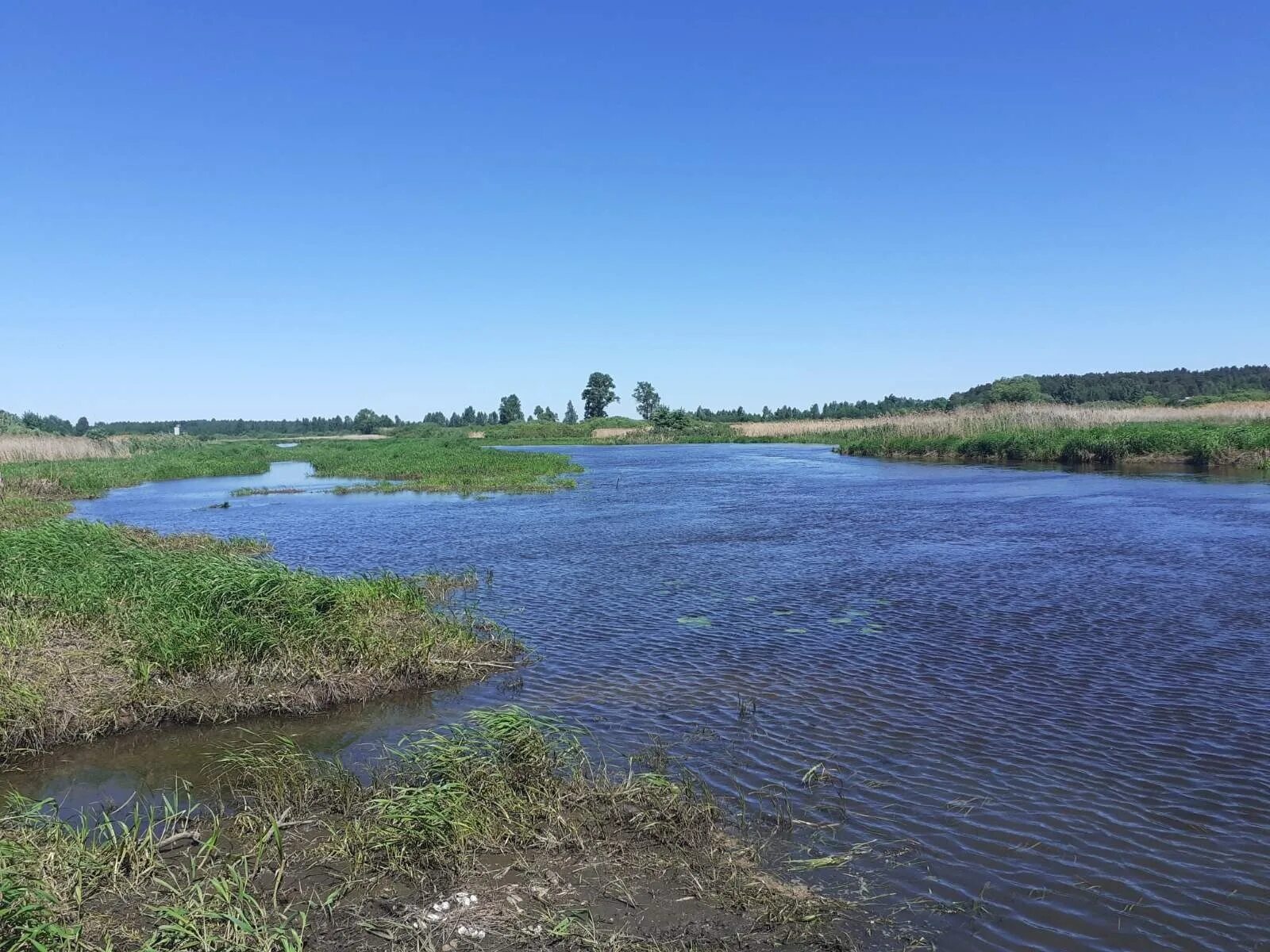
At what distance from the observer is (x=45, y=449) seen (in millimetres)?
59188

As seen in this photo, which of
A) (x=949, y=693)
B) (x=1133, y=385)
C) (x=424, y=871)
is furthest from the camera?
(x=1133, y=385)

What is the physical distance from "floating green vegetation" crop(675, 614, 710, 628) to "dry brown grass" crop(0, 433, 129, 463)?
2303 inches

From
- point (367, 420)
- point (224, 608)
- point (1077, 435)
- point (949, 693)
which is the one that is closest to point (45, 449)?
point (224, 608)

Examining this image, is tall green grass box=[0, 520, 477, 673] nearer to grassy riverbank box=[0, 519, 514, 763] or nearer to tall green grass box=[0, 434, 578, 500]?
grassy riverbank box=[0, 519, 514, 763]

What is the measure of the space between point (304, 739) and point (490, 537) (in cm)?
1461

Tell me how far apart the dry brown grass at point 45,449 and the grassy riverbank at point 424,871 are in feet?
201

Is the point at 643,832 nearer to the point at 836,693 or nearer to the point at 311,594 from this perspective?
the point at 836,693

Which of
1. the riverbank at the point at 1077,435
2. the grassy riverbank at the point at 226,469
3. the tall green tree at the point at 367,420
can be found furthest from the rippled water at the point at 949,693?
the tall green tree at the point at 367,420

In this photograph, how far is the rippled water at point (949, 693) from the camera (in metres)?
5.94

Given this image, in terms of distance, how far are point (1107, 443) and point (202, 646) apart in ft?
156

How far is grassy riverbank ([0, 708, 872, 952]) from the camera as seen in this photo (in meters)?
4.92

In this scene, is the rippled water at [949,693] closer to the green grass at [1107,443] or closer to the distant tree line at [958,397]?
the green grass at [1107,443]

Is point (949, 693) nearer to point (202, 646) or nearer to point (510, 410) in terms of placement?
point (202, 646)

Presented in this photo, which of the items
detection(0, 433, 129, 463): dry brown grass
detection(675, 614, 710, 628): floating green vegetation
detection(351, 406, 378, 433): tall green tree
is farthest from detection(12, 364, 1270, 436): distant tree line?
detection(675, 614, 710, 628): floating green vegetation
